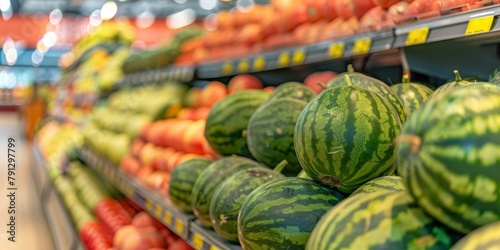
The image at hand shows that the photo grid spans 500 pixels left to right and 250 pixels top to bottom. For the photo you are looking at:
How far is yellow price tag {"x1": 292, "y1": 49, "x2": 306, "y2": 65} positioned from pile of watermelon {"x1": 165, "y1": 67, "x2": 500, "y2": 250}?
16cm

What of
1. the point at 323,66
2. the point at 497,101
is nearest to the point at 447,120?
the point at 497,101

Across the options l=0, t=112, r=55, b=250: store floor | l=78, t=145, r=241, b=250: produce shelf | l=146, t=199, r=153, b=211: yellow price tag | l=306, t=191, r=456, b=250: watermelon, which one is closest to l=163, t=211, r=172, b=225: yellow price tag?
l=78, t=145, r=241, b=250: produce shelf

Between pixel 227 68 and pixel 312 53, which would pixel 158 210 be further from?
pixel 312 53

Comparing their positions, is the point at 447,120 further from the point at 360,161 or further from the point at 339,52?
the point at 339,52

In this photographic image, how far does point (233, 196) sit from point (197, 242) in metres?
0.31

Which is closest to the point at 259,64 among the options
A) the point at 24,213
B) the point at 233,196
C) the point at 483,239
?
the point at 233,196

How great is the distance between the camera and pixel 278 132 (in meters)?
1.53

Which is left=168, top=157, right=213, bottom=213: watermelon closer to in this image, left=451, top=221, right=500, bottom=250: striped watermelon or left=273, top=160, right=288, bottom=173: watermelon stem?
left=273, top=160, right=288, bottom=173: watermelon stem

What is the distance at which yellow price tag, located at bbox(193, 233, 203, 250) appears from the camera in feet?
5.54

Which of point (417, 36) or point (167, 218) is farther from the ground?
point (417, 36)

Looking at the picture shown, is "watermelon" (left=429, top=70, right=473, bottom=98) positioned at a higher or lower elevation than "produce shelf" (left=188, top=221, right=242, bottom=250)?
higher

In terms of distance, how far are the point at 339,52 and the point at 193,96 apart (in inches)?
67.0

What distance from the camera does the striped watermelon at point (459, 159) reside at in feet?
2.32

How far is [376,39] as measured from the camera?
1.60 m
